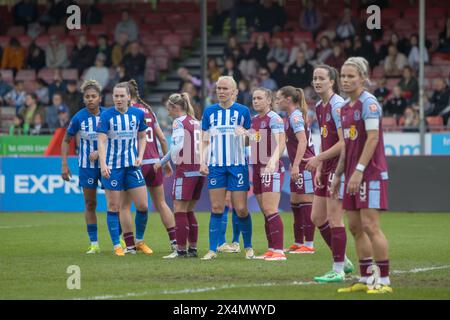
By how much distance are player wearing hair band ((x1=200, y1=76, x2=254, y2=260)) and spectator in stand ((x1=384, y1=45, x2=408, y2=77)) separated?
578 inches

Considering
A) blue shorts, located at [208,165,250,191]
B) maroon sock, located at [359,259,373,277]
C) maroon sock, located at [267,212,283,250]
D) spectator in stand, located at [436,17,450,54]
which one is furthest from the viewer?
spectator in stand, located at [436,17,450,54]

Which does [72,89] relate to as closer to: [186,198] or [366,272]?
[186,198]

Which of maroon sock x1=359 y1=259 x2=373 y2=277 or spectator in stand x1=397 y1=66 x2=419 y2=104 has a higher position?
spectator in stand x1=397 y1=66 x2=419 y2=104

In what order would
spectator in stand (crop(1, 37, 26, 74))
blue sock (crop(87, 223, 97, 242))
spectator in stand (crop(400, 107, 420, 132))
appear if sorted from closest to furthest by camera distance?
blue sock (crop(87, 223, 97, 242)) → spectator in stand (crop(400, 107, 420, 132)) → spectator in stand (crop(1, 37, 26, 74))

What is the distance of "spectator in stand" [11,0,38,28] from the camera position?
33219 millimetres

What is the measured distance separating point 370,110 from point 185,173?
4.26 metres

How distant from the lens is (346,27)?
92.2 ft

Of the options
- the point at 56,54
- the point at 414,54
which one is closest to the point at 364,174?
the point at 414,54

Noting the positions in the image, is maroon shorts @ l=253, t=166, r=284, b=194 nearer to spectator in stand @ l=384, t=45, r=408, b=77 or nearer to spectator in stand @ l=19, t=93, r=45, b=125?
spectator in stand @ l=384, t=45, r=408, b=77

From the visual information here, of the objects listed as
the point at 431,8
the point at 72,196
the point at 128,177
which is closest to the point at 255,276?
the point at 128,177

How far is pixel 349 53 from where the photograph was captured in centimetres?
2709

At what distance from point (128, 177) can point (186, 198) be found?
88 cm

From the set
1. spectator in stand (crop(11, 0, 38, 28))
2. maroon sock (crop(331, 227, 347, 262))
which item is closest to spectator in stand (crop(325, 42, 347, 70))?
spectator in stand (crop(11, 0, 38, 28))

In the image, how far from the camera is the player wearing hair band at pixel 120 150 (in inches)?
535
